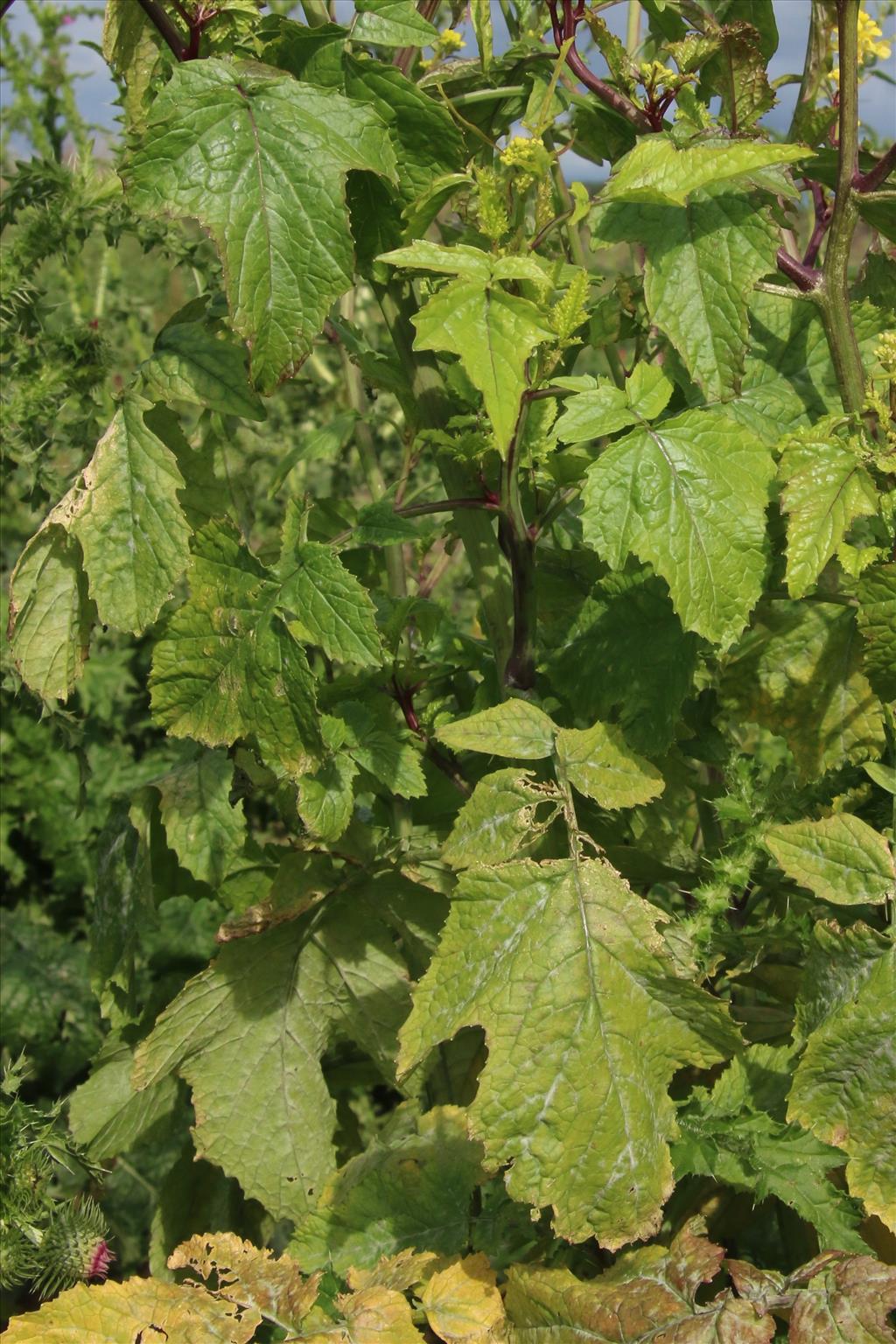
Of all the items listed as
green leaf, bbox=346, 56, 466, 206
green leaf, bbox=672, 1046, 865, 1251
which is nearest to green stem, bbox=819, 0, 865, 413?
green leaf, bbox=346, 56, 466, 206

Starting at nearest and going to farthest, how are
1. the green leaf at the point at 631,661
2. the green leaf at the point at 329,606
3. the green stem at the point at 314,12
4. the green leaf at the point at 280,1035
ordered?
the green leaf at the point at 329,606 → the green leaf at the point at 631,661 → the green stem at the point at 314,12 → the green leaf at the point at 280,1035

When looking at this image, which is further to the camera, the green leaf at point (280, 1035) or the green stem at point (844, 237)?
the green leaf at point (280, 1035)

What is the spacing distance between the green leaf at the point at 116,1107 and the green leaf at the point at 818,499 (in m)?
1.30

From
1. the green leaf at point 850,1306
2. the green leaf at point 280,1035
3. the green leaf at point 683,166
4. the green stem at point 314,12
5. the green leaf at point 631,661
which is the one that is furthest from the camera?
the green leaf at point 280,1035

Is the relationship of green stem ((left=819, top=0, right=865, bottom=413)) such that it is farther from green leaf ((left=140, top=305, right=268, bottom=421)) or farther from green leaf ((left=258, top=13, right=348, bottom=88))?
green leaf ((left=140, top=305, right=268, bottom=421))

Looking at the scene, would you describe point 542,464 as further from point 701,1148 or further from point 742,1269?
point 742,1269

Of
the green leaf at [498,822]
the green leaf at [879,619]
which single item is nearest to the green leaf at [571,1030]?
the green leaf at [498,822]

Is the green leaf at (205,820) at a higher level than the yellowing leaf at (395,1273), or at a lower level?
higher

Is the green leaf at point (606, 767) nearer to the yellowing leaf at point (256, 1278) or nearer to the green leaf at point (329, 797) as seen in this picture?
the green leaf at point (329, 797)

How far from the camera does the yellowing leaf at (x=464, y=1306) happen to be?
A: 1414 mm

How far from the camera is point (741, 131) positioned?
1509mm

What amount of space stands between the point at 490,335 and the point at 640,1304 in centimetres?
101

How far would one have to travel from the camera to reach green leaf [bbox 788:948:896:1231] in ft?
4.48

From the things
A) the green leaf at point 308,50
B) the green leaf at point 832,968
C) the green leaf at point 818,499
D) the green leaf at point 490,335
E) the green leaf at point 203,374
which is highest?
the green leaf at point 308,50
